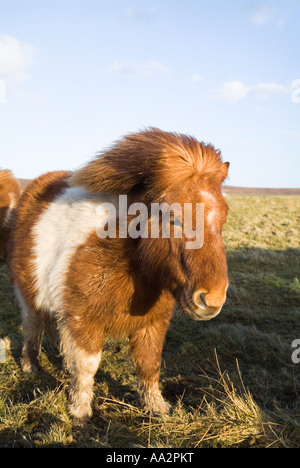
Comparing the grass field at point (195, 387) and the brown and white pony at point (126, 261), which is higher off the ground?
the brown and white pony at point (126, 261)

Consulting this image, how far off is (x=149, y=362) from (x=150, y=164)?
1.86 meters

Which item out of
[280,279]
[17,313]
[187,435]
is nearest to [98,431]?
[187,435]

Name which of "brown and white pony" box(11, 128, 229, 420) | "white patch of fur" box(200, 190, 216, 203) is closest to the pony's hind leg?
"brown and white pony" box(11, 128, 229, 420)

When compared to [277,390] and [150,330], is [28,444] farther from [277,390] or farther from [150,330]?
[277,390]

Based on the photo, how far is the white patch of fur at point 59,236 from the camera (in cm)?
325

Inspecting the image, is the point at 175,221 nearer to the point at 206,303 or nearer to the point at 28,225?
the point at 206,303

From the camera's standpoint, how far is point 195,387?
3.99 metres

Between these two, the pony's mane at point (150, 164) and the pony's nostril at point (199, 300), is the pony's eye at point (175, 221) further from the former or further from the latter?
the pony's nostril at point (199, 300)

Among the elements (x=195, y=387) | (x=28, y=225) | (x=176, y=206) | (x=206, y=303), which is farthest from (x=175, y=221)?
(x=195, y=387)

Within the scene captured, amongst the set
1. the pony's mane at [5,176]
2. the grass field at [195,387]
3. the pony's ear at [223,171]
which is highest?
the pony's mane at [5,176]

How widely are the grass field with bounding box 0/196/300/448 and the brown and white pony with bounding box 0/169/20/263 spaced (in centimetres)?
107

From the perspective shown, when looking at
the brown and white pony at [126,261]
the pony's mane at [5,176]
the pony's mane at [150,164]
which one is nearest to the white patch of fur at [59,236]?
the brown and white pony at [126,261]

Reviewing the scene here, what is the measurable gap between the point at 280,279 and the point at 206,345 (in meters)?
3.93

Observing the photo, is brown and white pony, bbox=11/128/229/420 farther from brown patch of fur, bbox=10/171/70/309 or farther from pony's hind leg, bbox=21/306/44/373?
pony's hind leg, bbox=21/306/44/373
